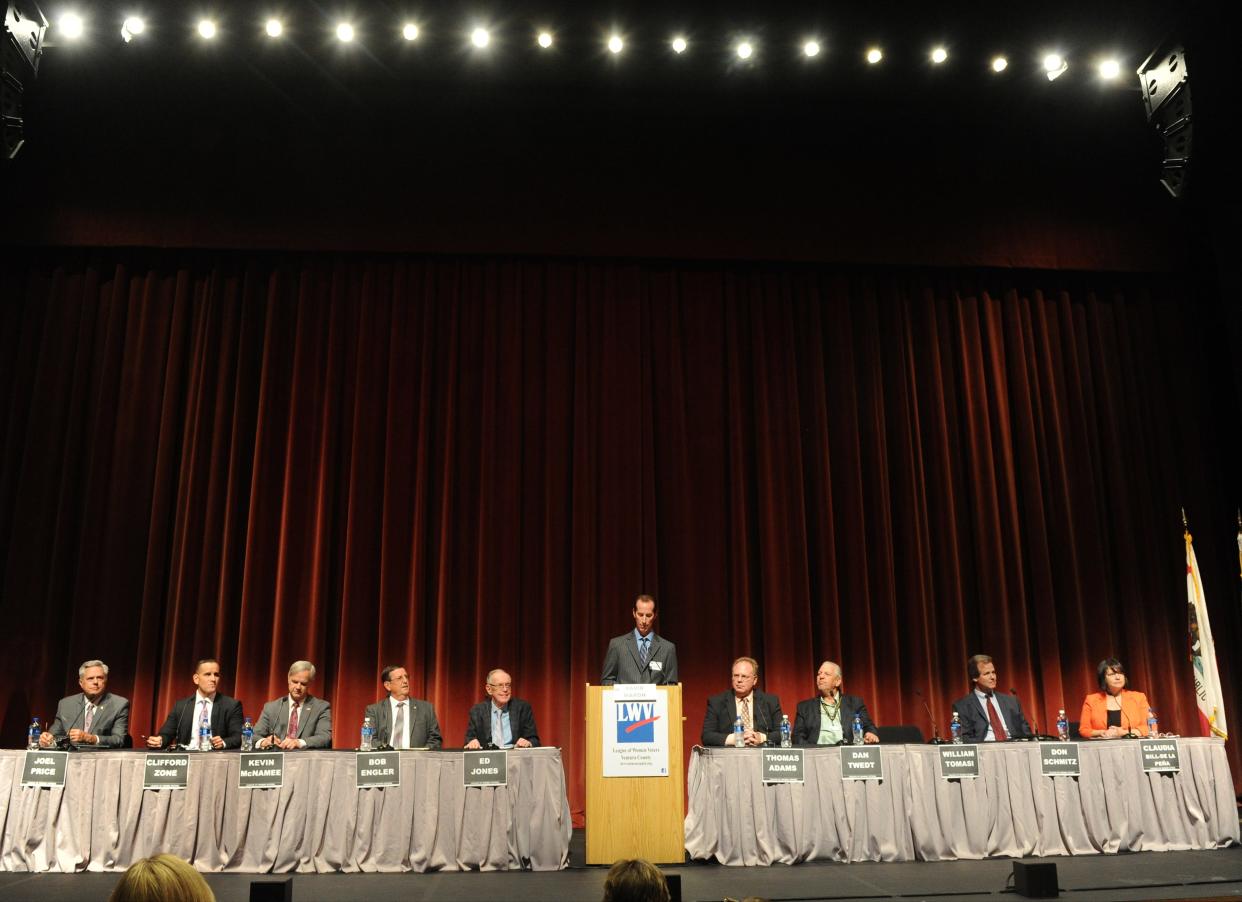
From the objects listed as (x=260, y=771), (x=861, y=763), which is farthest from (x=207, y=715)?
(x=861, y=763)

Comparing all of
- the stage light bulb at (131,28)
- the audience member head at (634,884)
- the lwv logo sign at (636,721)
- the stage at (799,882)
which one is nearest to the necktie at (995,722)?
the stage at (799,882)

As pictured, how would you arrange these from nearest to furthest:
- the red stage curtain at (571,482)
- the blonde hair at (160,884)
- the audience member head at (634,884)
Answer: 1. the blonde hair at (160,884)
2. the audience member head at (634,884)
3. the red stage curtain at (571,482)

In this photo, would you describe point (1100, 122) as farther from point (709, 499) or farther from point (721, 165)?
point (709, 499)

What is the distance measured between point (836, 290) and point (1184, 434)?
354 centimetres

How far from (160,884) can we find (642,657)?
4.91 meters

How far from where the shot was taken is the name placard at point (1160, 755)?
18.2 ft

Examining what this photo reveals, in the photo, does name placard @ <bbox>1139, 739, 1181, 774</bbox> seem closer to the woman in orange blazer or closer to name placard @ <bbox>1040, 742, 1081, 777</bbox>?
name placard @ <bbox>1040, 742, 1081, 777</bbox>

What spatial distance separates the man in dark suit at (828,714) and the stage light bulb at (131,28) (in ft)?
21.6

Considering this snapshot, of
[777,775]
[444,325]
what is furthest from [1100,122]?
[777,775]

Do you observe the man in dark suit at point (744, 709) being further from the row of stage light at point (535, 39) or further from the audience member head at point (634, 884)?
the row of stage light at point (535, 39)

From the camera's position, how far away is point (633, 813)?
5359mm

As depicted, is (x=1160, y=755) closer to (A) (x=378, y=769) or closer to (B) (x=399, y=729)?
(A) (x=378, y=769)

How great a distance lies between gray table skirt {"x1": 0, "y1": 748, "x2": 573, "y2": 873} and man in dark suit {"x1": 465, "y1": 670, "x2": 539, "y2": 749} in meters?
0.89

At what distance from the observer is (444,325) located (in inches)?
353
